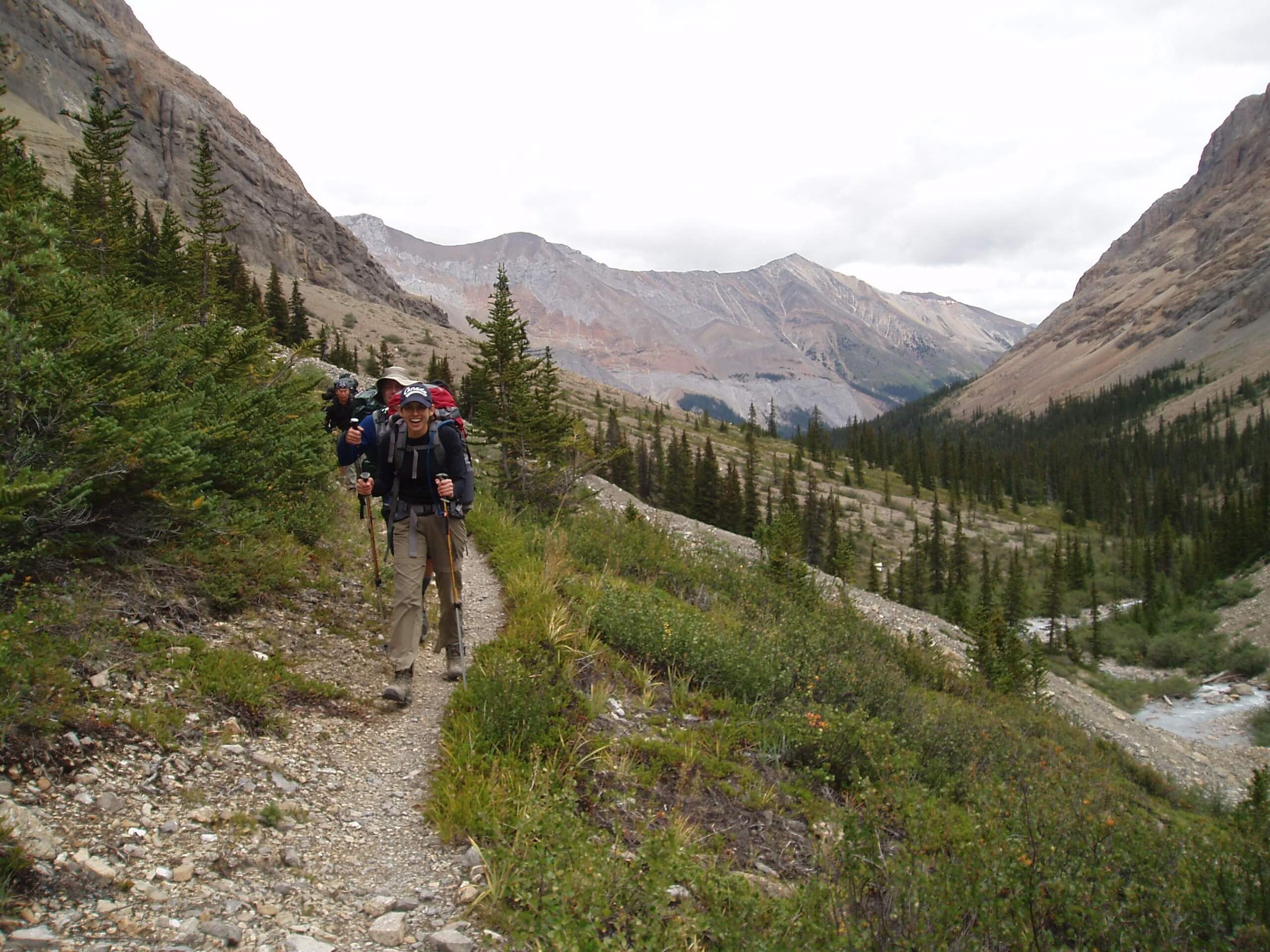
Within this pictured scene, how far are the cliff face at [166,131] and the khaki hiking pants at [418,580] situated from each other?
84.0m

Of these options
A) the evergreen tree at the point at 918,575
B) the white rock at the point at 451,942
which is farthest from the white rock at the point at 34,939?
the evergreen tree at the point at 918,575

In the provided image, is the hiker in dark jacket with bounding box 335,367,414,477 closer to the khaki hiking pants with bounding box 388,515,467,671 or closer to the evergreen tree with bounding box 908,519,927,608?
the khaki hiking pants with bounding box 388,515,467,671

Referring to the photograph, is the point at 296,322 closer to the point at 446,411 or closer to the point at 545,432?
the point at 545,432

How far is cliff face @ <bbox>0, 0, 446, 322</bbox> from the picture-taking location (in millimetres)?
89875

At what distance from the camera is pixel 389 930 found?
350 centimetres

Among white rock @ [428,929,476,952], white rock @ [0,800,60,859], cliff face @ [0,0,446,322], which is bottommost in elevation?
white rock @ [428,929,476,952]

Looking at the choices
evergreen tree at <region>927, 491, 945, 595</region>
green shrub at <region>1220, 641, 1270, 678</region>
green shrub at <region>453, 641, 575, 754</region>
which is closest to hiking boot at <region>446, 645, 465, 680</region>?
green shrub at <region>453, 641, 575, 754</region>

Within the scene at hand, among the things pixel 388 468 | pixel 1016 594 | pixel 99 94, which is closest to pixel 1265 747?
pixel 1016 594

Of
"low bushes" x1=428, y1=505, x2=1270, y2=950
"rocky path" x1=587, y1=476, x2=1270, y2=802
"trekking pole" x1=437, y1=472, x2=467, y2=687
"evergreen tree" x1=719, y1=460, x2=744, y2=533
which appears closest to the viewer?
"low bushes" x1=428, y1=505, x2=1270, y2=950

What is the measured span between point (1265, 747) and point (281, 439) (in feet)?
165

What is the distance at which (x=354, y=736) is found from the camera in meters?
5.54

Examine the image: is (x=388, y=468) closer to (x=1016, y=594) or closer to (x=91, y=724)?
(x=91, y=724)

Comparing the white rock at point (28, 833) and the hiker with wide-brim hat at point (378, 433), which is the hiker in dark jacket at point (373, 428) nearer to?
the hiker with wide-brim hat at point (378, 433)

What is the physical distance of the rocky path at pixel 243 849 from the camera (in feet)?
10.4
